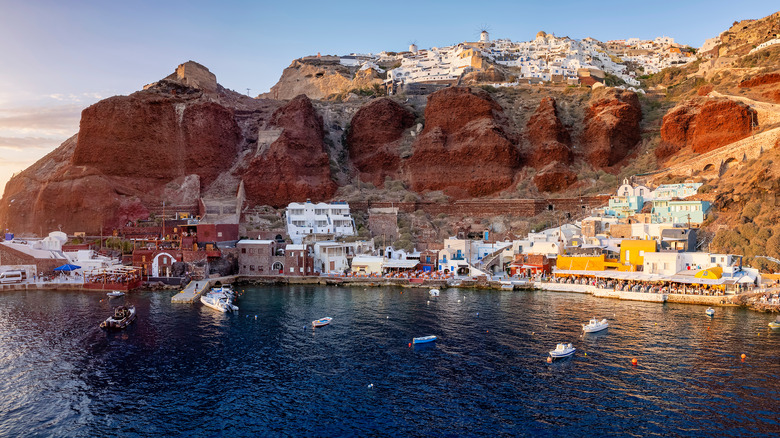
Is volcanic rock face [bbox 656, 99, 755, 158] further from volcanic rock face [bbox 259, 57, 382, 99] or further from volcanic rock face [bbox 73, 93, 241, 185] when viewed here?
volcanic rock face [bbox 73, 93, 241, 185]

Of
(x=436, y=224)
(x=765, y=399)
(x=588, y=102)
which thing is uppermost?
(x=588, y=102)

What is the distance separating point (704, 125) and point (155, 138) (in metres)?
74.0

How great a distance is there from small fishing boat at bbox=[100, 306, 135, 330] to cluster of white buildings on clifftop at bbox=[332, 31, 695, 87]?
7393 centimetres

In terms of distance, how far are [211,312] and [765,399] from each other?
3387cm

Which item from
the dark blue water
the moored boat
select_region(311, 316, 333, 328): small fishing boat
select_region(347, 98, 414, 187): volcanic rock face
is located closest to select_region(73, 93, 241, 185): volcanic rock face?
select_region(347, 98, 414, 187): volcanic rock face

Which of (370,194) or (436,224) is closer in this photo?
(436,224)

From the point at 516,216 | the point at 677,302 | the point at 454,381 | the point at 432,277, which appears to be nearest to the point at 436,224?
the point at 516,216

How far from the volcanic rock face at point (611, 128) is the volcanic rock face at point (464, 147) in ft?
35.1

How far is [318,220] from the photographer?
64625 mm

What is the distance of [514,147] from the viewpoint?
247ft

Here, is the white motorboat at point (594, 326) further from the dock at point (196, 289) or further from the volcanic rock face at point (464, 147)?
the volcanic rock face at point (464, 147)

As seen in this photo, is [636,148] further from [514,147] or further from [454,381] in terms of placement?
[454,381]

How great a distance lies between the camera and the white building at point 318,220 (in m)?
63.6

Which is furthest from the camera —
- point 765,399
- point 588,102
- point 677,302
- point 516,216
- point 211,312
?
point 588,102
